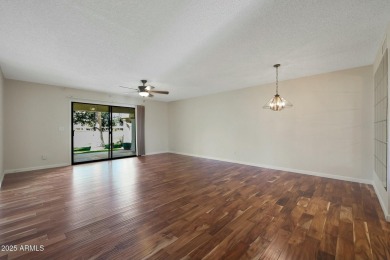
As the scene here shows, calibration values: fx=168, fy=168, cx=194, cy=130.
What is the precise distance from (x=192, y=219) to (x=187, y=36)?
2.61 meters

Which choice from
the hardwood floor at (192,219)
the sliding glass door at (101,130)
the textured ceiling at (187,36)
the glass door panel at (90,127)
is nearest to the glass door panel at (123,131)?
the sliding glass door at (101,130)

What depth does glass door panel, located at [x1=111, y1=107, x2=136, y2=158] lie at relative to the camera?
6938 mm

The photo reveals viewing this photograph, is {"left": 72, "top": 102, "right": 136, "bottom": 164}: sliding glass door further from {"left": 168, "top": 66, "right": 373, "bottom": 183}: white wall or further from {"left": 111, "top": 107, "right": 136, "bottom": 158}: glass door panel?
{"left": 168, "top": 66, "right": 373, "bottom": 183}: white wall

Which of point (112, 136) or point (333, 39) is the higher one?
point (333, 39)

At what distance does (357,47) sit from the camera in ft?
9.51

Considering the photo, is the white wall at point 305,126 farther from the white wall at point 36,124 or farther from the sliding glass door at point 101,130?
the white wall at point 36,124

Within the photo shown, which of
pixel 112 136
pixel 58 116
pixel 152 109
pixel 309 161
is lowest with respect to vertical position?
pixel 309 161

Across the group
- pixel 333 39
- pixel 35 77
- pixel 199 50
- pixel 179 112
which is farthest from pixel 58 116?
pixel 333 39

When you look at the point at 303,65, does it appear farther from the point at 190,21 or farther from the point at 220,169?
the point at 220,169

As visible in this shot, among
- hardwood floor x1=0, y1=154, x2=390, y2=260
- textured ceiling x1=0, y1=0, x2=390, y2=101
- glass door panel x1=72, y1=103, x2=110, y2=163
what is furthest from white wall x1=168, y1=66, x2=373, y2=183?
glass door panel x1=72, y1=103, x2=110, y2=163

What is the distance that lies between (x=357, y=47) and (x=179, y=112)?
6.35m

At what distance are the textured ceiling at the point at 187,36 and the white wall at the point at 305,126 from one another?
51 cm

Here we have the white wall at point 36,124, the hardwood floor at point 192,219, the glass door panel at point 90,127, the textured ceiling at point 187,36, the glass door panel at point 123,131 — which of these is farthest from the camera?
the glass door panel at point 123,131

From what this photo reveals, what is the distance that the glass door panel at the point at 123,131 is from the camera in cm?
694
